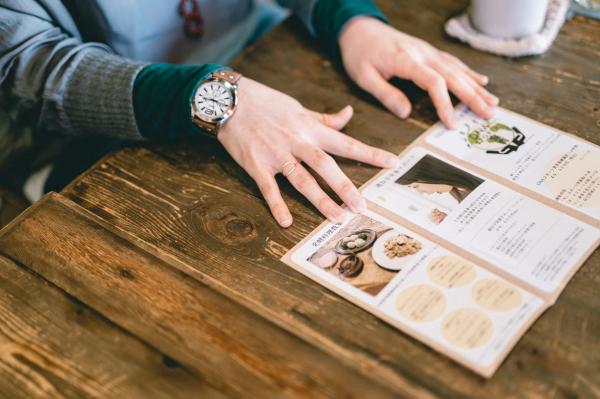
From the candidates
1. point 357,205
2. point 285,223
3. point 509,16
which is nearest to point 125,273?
point 285,223

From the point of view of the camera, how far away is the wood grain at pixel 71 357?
0.63 meters

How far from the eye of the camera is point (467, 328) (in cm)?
66

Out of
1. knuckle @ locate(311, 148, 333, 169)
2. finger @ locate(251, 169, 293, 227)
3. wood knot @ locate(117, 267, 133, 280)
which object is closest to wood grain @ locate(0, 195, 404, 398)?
wood knot @ locate(117, 267, 133, 280)

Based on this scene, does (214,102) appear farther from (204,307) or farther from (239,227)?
(204,307)

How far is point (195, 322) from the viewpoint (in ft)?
2.26

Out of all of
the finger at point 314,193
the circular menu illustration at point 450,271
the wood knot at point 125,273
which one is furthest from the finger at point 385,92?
the wood knot at point 125,273

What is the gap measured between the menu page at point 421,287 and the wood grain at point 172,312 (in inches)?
3.5

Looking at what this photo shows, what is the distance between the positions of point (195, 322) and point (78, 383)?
0.46 feet

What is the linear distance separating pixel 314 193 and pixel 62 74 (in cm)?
45

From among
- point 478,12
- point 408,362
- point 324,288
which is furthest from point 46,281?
point 478,12

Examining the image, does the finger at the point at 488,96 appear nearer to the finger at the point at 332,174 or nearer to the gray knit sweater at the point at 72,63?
the finger at the point at 332,174

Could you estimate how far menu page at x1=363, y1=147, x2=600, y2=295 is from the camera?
0.72 m

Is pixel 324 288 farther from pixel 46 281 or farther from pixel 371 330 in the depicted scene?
pixel 46 281

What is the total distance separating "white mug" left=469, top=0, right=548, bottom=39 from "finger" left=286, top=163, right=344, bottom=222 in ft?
1.61
